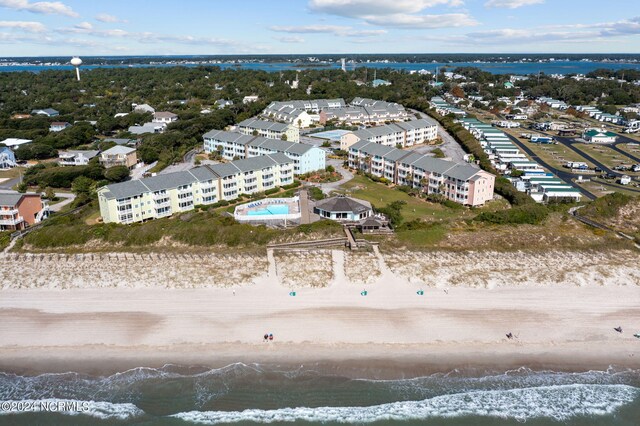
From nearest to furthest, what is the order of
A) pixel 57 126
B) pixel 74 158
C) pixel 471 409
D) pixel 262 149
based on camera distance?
pixel 471 409 < pixel 262 149 < pixel 74 158 < pixel 57 126

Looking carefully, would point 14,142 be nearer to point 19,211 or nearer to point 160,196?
point 19,211

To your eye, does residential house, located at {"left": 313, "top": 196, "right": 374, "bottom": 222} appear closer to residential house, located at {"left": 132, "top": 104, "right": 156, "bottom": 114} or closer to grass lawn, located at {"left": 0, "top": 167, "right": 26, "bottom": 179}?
grass lawn, located at {"left": 0, "top": 167, "right": 26, "bottom": 179}

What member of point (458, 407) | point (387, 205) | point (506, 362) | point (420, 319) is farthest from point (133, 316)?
point (387, 205)

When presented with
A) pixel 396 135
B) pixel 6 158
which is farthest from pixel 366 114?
pixel 6 158

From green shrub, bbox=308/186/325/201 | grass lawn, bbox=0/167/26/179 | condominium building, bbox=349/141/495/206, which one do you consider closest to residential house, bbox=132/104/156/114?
grass lawn, bbox=0/167/26/179

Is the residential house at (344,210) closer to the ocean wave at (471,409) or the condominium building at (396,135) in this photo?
the ocean wave at (471,409)

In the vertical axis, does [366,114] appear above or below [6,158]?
above
